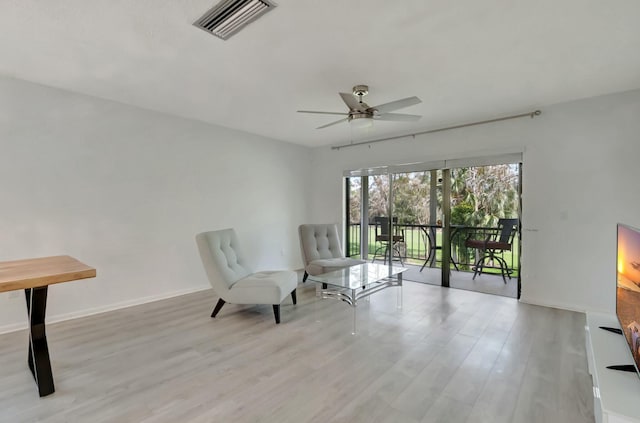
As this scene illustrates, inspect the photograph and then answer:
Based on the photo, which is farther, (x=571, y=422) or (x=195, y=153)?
(x=195, y=153)

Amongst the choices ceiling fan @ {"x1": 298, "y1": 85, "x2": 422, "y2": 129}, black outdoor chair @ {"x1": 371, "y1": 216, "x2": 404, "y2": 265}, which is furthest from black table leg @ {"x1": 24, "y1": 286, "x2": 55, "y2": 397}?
black outdoor chair @ {"x1": 371, "y1": 216, "x2": 404, "y2": 265}

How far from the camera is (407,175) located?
4852 mm

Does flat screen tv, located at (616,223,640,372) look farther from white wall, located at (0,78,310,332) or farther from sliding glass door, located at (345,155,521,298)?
white wall, located at (0,78,310,332)

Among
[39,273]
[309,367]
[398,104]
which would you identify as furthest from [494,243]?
[39,273]

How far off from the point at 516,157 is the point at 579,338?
2140mm

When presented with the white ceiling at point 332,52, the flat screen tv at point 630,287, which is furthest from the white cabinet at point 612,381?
the white ceiling at point 332,52

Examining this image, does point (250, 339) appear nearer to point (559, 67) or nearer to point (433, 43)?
point (433, 43)

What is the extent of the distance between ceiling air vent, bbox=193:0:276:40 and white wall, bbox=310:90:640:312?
11.1 ft

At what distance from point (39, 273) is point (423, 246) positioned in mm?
4663

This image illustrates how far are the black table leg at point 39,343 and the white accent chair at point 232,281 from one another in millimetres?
1311

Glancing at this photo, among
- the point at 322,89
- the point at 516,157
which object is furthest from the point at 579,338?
the point at 322,89

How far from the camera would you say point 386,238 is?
5.16 m

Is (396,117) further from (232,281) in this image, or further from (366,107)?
(232,281)

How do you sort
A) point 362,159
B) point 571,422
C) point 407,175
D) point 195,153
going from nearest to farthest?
point 571,422 < point 195,153 < point 407,175 < point 362,159
